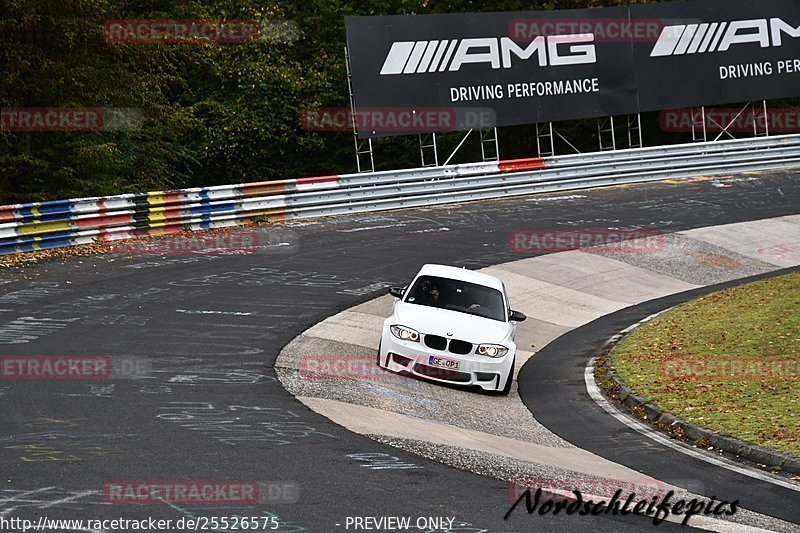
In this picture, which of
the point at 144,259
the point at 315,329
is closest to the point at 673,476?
the point at 315,329

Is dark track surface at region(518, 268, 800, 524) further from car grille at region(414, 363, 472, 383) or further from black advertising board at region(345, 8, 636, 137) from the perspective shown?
black advertising board at region(345, 8, 636, 137)

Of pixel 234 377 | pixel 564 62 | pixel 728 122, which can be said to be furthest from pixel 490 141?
pixel 234 377

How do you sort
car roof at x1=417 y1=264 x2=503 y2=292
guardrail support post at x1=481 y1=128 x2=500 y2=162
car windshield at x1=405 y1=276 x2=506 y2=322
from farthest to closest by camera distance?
guardrail support post at x1=481 y1=128 x2=500 y2=162
car roof at x1=417 y1=264 x2=503 y2=292
car windshield at x1=405 y1=276 x2=506 y2=322

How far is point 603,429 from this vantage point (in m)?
11.8

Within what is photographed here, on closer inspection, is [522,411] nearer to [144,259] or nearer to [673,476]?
[673,476]

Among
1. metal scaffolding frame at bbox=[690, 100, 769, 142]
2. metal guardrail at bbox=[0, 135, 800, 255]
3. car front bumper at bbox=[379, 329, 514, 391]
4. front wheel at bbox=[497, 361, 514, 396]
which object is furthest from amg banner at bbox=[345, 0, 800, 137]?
front wheel at bbox=[497, 361, 514, 396]

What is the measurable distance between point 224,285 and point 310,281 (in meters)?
1.75

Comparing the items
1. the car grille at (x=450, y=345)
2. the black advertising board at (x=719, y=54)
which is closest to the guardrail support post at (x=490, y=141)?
the black advertising board at (x=719, y=54)

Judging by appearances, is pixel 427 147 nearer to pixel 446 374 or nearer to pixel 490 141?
pixel 490 141

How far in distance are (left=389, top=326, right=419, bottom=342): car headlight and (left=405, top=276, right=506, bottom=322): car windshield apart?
0.93 metres

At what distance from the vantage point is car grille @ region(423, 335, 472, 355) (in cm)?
1312

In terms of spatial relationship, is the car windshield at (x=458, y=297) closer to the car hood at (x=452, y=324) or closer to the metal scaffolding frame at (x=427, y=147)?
the car hood at (x=452, y=324)

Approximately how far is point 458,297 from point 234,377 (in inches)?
146

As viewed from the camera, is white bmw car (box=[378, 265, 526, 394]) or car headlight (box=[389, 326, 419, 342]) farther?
car headlight (box=[389, 326, 419, 342])
